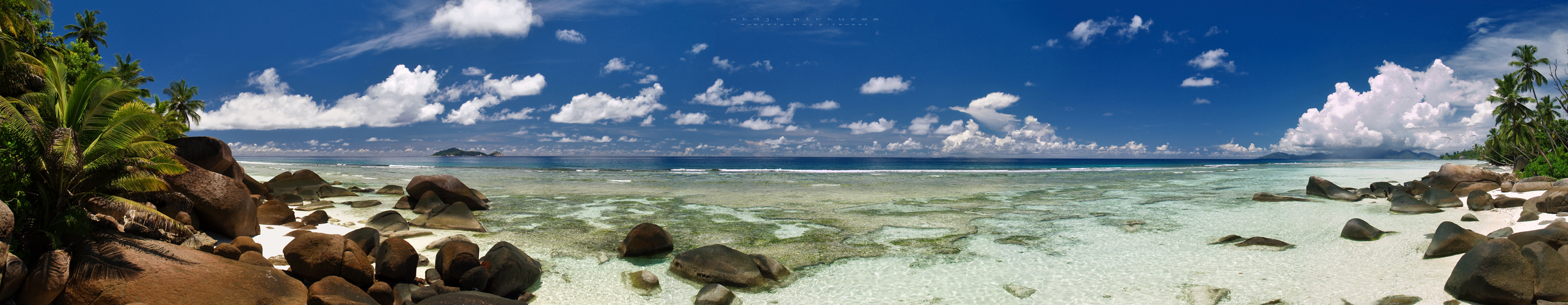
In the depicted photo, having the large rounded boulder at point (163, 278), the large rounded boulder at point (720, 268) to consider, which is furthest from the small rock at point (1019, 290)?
the large rounded boulder at point (163, 278)

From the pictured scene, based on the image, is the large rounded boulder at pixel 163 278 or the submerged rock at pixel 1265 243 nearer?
the large rounded boulder at pixel 163 278

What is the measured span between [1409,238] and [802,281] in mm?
9515

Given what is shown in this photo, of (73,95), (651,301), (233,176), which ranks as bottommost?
(651,301)

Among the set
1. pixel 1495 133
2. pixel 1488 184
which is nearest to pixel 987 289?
pixel 1488 184

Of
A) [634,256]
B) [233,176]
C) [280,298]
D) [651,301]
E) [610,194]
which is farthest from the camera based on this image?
[610,194]

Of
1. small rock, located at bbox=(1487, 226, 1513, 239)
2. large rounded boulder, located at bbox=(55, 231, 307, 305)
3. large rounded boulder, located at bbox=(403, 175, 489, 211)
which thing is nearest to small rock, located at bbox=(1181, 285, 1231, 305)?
small rock, located at bbox=(1487, 226, 1513, 239)

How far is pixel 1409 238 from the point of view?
917 centimetres

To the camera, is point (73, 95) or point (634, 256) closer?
point (73, 95)

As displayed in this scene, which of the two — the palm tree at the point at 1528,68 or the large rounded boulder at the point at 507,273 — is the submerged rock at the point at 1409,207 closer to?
the large rounded boulder at the point at 507,273

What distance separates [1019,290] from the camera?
6703 mm

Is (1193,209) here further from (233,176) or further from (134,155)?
(233,176)

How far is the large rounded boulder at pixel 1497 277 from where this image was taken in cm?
530

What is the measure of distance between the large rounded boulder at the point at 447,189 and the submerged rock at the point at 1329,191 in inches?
890

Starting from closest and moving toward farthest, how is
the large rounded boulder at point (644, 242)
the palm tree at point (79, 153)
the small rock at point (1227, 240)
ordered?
the palm tree at point (79, 153), the large rounded boulder at point (644, 242), the small rock at point (1227, 240)
